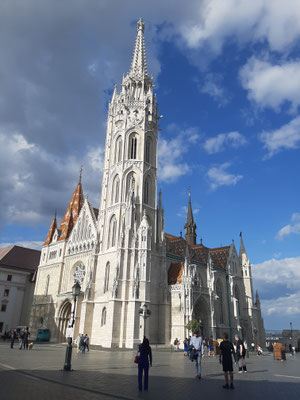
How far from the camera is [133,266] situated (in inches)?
1344

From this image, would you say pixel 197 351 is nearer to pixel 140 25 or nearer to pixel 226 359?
pixel 226 359

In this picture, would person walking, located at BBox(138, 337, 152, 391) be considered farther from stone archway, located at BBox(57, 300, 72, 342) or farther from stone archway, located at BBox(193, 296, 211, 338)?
stone archway, located at BBox(57, 300, 72, 342)

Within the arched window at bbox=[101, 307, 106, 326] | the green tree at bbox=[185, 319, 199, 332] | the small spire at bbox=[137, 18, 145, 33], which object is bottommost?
the green tree at bbox=[185, 319, 199, 332]

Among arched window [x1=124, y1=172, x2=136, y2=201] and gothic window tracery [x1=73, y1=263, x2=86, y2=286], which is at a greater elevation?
arched window [x1=124, y1=172, x2=136, y2=201]

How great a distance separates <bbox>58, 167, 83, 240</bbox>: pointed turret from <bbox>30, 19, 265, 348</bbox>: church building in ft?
0.60

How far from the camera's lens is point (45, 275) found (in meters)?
46.1

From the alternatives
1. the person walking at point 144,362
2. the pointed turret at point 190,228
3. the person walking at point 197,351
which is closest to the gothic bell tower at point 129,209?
the person walking at point 197,351

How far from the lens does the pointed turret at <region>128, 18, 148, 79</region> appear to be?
49.8m

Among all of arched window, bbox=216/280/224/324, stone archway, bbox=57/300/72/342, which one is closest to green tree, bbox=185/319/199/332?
arched window, bbox=216/280/224/324

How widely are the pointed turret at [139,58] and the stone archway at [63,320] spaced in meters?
34.8

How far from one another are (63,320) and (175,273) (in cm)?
1590

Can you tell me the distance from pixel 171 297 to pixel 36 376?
2616cm

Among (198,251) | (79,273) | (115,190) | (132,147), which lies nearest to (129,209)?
(115,190)

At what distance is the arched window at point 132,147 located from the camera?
42.8 m
